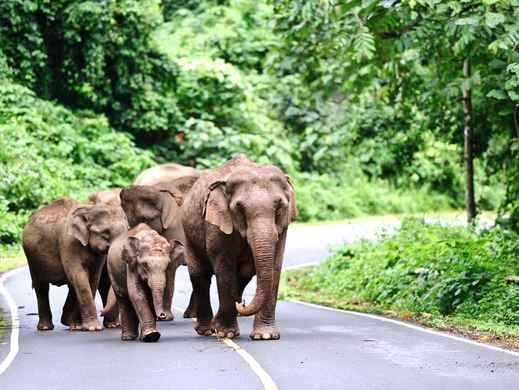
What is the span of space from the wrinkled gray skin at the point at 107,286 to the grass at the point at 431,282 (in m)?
4.13

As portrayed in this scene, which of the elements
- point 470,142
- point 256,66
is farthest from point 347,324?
point 256,66

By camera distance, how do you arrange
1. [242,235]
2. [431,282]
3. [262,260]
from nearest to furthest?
[262,260]
[242,235]
[431,282]

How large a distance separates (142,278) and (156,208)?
4.31 m

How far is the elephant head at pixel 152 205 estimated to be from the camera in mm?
18594

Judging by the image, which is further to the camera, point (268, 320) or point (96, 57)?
point (96, 57)

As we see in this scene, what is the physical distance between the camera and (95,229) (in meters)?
16.8

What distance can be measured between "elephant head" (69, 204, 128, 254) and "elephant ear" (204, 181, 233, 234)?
2363mm

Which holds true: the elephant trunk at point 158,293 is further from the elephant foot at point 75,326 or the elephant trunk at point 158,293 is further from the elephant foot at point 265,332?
the elephant foot at point 75,326

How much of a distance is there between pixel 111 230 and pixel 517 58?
6014 mm

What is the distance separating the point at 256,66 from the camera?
4597 centimetres

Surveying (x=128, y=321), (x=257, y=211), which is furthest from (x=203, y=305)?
(x=257, y=211)

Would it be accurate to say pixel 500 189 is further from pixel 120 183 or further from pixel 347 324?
pixel 347 324

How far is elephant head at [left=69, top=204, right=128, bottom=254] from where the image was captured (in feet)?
55.1

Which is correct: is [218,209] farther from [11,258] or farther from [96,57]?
[96,57]
